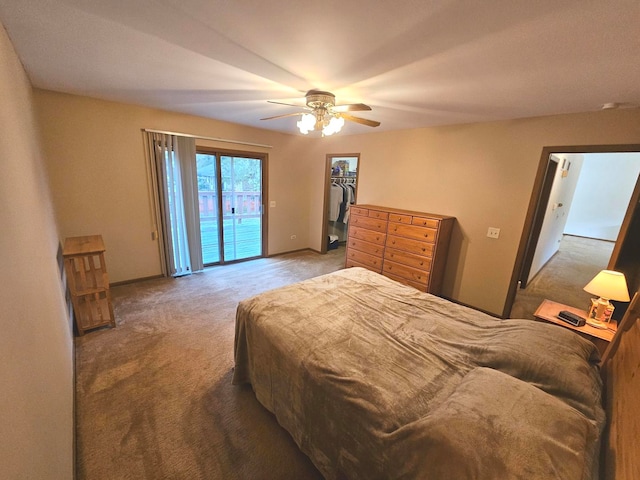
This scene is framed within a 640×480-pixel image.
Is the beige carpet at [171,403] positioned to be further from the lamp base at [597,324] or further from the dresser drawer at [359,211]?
the dresser drawer at [359,211]

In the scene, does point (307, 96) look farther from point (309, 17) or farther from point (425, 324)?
point (425, 324)

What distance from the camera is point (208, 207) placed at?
416 cm

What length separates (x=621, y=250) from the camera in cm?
236

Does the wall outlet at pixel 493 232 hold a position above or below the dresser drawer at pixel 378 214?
below

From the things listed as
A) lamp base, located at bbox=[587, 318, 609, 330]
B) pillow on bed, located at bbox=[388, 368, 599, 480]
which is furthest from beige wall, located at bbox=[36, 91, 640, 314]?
pillow on bed, located at bbox=[388, 368, 599, 480]

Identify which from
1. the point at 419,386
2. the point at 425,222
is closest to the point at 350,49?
the point at 419,386

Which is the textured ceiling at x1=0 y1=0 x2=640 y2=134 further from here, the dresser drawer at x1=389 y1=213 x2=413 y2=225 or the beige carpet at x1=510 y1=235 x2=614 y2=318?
the beige carpet at x1=510 y1=235 x2=614 y2=318

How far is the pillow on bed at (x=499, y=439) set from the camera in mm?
816

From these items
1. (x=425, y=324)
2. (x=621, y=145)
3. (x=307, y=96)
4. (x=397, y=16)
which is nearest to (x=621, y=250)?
(x=621, y=145)

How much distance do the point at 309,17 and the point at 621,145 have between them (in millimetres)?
2985

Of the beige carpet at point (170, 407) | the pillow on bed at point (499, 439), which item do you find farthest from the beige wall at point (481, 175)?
the beige carpet at point (170, 407)

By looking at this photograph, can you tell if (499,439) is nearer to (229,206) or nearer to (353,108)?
(353,108)

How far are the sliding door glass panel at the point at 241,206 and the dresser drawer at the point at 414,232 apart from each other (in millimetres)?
2534

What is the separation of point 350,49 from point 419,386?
6.35 ft
